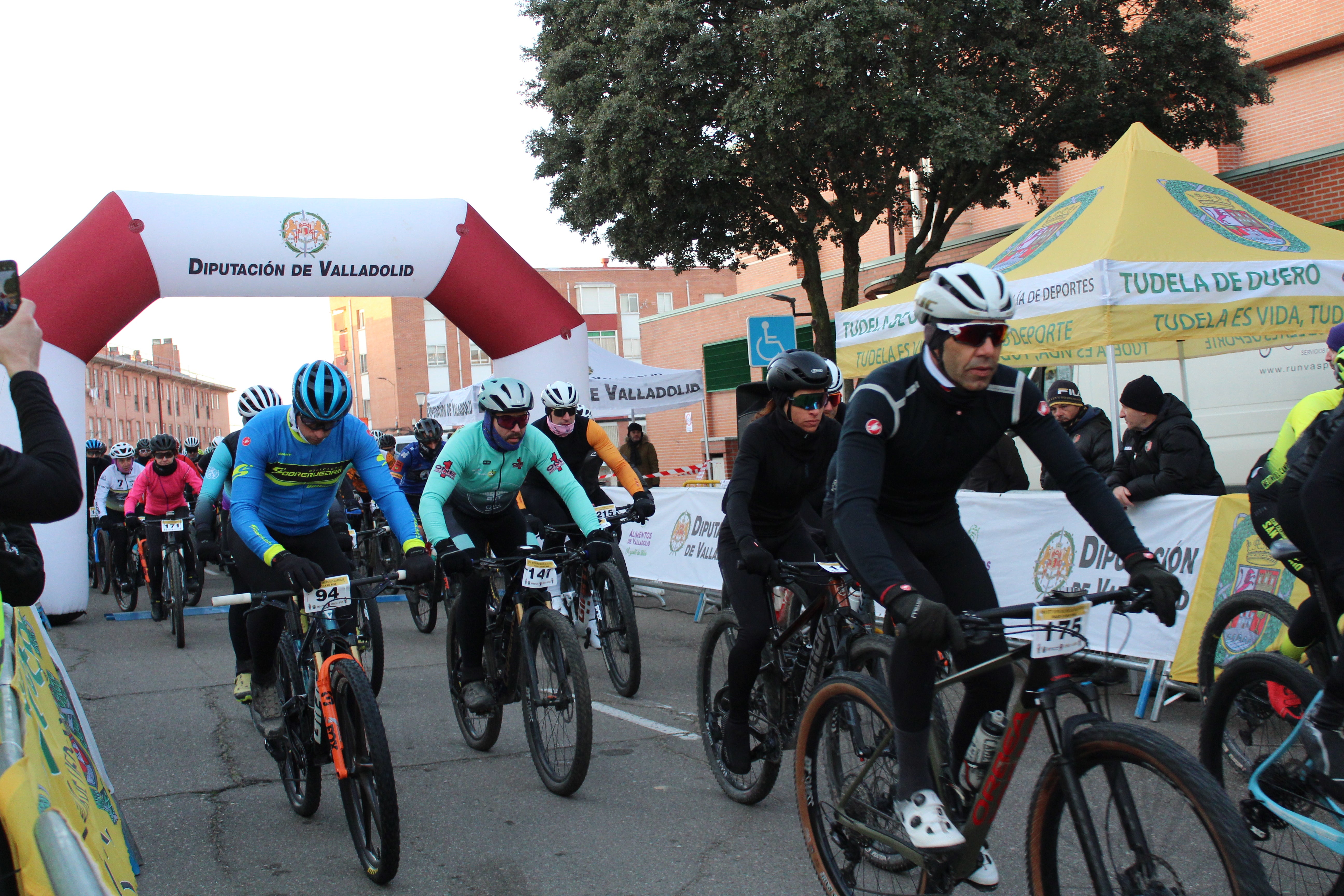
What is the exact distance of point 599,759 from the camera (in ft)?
18.9

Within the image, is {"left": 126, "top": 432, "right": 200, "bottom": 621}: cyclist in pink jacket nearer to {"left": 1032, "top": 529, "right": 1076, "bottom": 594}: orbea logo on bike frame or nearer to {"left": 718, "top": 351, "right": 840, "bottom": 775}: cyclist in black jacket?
{"left": 718, "top": 351, "right": 840, "bottom": 775}: cyclist in black jacket

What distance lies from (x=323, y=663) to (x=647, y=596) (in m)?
7.81

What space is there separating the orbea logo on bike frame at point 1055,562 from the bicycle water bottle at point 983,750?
151 inches

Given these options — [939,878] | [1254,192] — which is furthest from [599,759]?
[1254,192]

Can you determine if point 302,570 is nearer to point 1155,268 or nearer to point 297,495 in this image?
point 297,495

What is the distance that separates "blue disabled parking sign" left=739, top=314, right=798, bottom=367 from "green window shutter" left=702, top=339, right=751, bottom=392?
18.5m

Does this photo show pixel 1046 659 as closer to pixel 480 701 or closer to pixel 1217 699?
pixel 1217 699

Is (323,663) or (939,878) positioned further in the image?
(323,663)

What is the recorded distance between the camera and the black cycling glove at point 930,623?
9.09ft

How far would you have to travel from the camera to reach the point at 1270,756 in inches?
136

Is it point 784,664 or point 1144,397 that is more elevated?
point 1144,397

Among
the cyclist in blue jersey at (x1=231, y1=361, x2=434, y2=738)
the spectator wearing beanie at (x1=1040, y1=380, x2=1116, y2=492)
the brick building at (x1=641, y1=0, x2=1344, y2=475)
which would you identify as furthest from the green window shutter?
the cyclist in blue jersey at (x1=231, y1=361, x2=434, y2=738)

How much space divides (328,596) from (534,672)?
1.14m

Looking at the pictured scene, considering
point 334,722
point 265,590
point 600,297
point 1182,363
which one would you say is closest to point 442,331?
point 600,297
